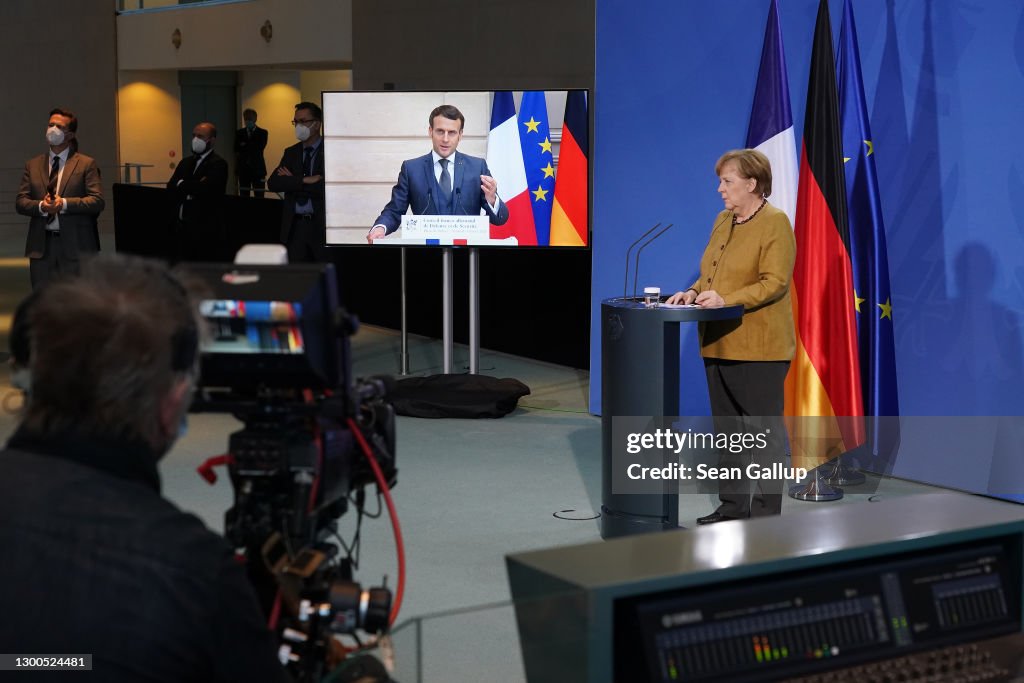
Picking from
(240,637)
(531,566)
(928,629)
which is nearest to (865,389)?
(928,629)

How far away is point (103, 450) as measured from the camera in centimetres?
132

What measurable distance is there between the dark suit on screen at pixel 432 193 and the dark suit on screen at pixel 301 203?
1.01m

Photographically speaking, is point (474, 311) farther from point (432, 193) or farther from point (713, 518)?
point (713, 518)

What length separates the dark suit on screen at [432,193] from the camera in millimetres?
6707

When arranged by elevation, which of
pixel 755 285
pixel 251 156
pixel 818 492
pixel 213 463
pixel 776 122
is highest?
pixel 251 156

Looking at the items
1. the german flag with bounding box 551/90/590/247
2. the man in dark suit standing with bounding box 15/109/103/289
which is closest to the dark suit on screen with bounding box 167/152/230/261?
the man in dark suit standing with bounding box 15/109/103/289

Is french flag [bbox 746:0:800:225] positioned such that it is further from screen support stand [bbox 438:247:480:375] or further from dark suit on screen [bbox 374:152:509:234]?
screen support stand [bbox 438:247:480:375]

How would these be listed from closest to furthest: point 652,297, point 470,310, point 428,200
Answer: point 652,297 < point 428,200 < point 470,310

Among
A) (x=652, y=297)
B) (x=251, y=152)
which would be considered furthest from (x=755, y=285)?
(x=251, y=152)

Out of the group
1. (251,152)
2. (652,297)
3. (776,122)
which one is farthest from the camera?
(251,152)

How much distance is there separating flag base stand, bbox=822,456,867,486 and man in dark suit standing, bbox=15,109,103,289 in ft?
14.8

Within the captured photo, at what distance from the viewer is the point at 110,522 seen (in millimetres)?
1276

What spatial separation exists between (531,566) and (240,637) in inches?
16.0

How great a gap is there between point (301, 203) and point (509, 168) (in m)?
1.61
